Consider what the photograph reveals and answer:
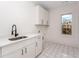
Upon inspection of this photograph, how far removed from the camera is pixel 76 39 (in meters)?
4.10

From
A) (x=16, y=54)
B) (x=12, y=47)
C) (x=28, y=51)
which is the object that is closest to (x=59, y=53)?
(x=28, y=51)

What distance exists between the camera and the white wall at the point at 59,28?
4.10 metres

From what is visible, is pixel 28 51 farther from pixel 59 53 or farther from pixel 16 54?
pixel 59 53

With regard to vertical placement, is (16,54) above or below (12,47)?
below

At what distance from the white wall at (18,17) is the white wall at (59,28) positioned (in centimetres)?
184

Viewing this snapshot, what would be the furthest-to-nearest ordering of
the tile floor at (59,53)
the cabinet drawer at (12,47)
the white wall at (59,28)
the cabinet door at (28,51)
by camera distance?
the white wall at (59,28) → the tile floor at (59,53) → the cabinet door at (28,51) → the cabinet drawer at (12,47)

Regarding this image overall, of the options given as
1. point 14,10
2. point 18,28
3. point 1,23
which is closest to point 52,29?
point 18,28

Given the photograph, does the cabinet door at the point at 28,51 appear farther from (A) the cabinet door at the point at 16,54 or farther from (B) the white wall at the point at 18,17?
(B) the white wall at the point at 18,17

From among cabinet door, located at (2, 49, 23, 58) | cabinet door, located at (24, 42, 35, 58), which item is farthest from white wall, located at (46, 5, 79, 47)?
cabinet door, located at (2, 49, 23, 58)

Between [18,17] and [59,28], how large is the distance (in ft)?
10.4

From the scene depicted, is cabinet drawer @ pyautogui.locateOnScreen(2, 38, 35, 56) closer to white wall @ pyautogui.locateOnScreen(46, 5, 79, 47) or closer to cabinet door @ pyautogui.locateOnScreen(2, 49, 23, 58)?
cabinet door @ pyautogui.locateOnScreen(2, 49, 23, 58)

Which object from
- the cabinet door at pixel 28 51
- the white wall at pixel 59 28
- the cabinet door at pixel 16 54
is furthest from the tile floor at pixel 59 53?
the cabinet door at pixel 16 54

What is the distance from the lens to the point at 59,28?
4887 millimetres

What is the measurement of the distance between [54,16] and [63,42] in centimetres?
198
